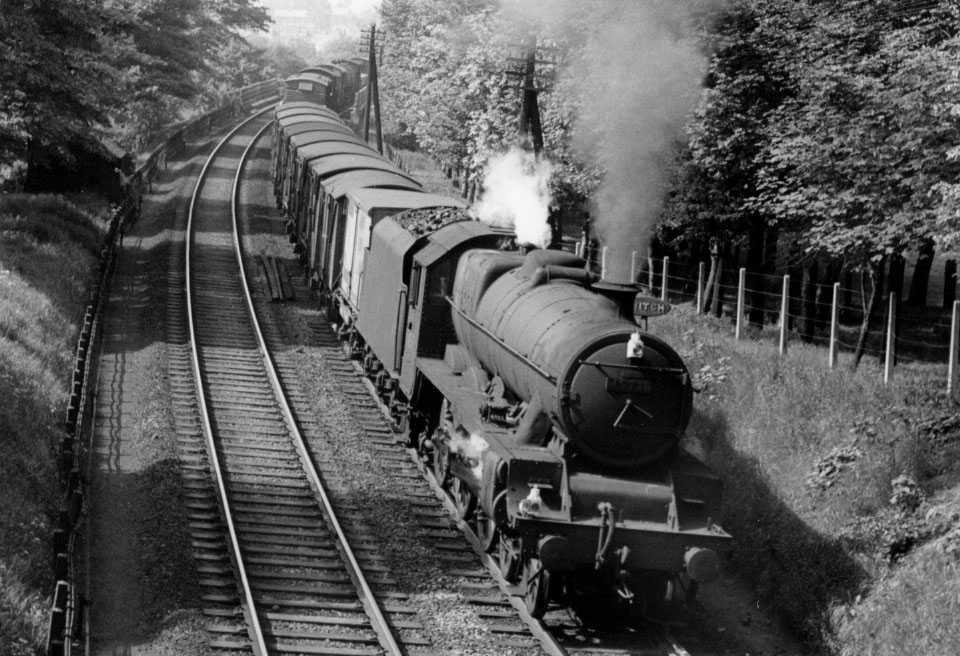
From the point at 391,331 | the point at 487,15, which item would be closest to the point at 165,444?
the point at 391,331

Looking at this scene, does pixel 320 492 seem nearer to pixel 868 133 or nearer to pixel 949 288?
pixel 868 133

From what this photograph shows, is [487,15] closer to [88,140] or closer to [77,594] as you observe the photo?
[88,140]

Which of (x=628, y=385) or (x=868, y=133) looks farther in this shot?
(x=868, y=133)

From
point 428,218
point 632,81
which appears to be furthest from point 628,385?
point 428,218

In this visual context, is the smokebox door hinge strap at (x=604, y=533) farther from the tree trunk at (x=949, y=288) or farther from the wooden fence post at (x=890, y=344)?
the tree trunk at (x=949, y=288)

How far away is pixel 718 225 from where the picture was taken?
2461 cm

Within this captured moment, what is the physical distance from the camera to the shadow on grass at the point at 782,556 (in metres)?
12.8

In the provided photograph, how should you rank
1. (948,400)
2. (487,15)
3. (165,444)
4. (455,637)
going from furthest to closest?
(487,15) → (165,444) → (948,400) → (455,637)

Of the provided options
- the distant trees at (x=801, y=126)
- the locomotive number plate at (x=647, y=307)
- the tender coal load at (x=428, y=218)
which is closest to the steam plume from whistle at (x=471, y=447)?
the locomotive number plate at (x=647, y=307)

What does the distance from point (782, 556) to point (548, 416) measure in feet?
12.3

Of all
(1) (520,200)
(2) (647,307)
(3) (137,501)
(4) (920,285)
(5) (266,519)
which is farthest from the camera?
(4) (920,285)

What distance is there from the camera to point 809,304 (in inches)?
950

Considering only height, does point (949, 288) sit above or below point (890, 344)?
above

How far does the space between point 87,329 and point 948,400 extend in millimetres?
13987
